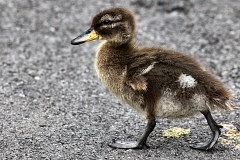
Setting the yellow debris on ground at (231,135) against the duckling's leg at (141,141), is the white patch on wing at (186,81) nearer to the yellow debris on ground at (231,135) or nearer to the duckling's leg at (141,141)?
the duckling's leg at (141,141)

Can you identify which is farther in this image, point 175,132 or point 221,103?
point 175,132

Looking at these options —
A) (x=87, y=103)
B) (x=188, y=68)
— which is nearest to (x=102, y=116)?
(x=87, y=103)

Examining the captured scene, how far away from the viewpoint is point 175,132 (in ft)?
17.4

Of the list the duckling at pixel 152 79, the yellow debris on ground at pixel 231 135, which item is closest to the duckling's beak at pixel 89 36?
the duckling at pixel 152 79

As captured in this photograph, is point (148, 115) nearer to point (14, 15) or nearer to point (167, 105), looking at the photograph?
point (167, 105)

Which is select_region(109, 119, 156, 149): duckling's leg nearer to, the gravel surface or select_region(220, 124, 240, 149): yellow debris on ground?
the gravel surface

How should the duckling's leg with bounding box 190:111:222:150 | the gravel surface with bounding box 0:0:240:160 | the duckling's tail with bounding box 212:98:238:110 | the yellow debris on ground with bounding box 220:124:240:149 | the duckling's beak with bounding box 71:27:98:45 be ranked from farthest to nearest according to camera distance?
the duckling's beak with bounding box 71:27:98:45 → the yellow debris on ground with bounding box 220:124:240:149 → the gravel surface with bounding box 0:0:240:160 → the duckling's leg with bounding box 190:111:222:150 → the duckling's tail with bounding box 212:98:238:110

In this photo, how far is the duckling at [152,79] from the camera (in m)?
4.66

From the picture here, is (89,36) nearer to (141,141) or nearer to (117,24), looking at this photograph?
(117,24)

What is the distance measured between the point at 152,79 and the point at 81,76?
221 cm

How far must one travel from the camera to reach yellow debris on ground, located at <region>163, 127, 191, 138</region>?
5.23 m

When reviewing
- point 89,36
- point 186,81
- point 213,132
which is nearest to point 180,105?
point 186,81

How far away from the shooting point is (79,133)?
5281 mm

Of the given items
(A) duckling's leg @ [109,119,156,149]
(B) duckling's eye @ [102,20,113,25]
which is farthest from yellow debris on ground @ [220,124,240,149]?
(B) duckling's eye @ [102,20,113,25]
